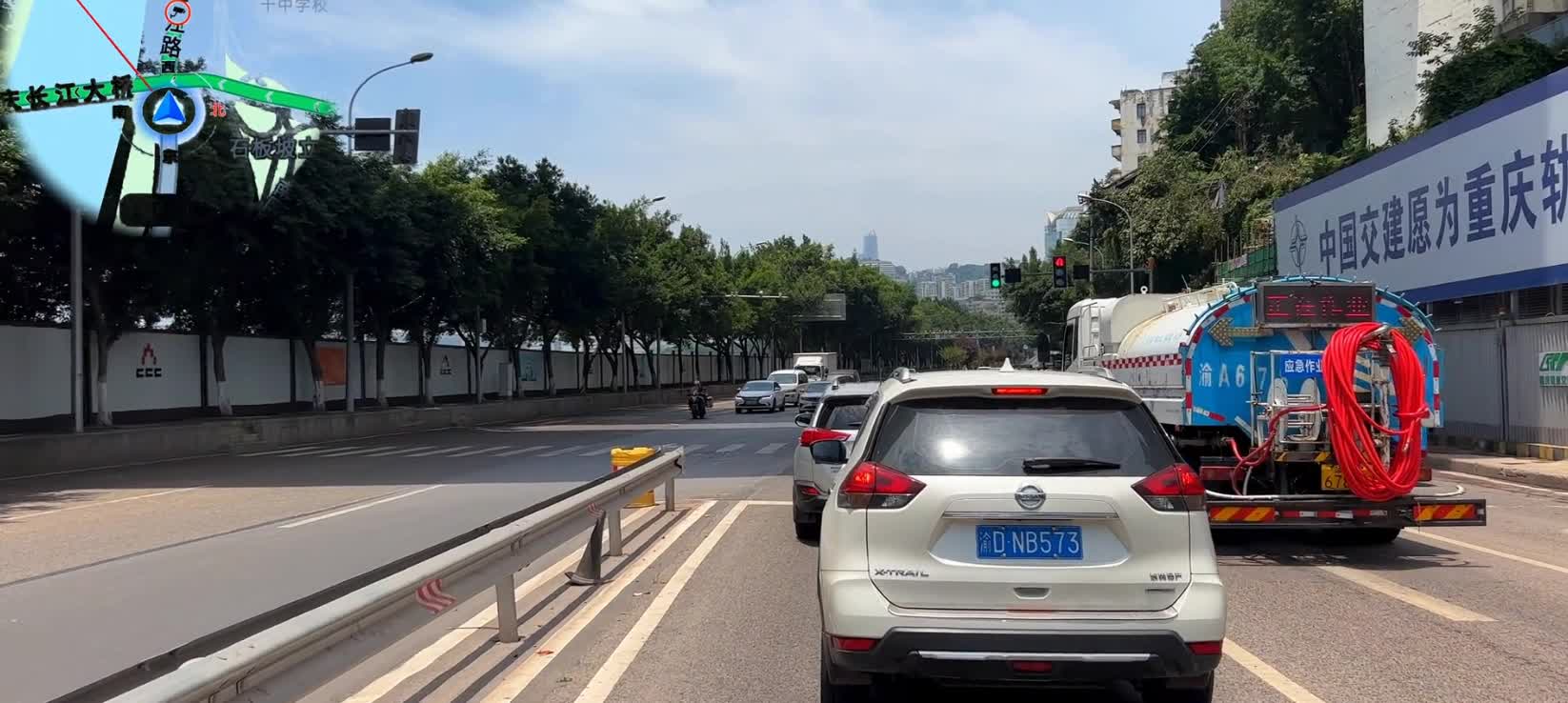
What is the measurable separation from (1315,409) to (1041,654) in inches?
250

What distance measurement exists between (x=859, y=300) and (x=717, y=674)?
345 feet

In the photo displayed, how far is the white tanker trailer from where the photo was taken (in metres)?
9.84

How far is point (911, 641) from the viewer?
486 cm

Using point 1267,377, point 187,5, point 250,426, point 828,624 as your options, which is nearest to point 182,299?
point 250,426

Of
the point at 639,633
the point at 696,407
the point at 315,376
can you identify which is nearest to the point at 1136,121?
the point at 696,407

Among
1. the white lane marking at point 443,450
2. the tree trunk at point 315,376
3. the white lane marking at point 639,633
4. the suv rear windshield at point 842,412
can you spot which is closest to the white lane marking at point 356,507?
the white lane marking at point 639,633

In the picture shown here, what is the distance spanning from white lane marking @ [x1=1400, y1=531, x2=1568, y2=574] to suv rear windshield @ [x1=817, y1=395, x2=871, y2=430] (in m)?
5.53

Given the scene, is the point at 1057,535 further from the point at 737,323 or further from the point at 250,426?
the point at 737,323

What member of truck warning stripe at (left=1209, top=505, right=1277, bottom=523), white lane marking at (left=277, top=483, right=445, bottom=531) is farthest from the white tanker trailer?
white lane marking at (left=277, top=483, right=445, bottom=531)

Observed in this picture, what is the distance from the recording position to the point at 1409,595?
8633 millimetres

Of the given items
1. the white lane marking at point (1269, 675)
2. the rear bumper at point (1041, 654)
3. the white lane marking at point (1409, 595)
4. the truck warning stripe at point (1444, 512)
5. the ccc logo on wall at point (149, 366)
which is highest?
the ccc logo on wall at point (149, 366)

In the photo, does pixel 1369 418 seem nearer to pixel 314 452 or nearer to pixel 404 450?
pixel 404 450

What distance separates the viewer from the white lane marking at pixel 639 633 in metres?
6.12

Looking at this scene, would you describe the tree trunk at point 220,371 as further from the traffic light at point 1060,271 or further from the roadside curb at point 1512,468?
the roadside curb at point 1512,468
